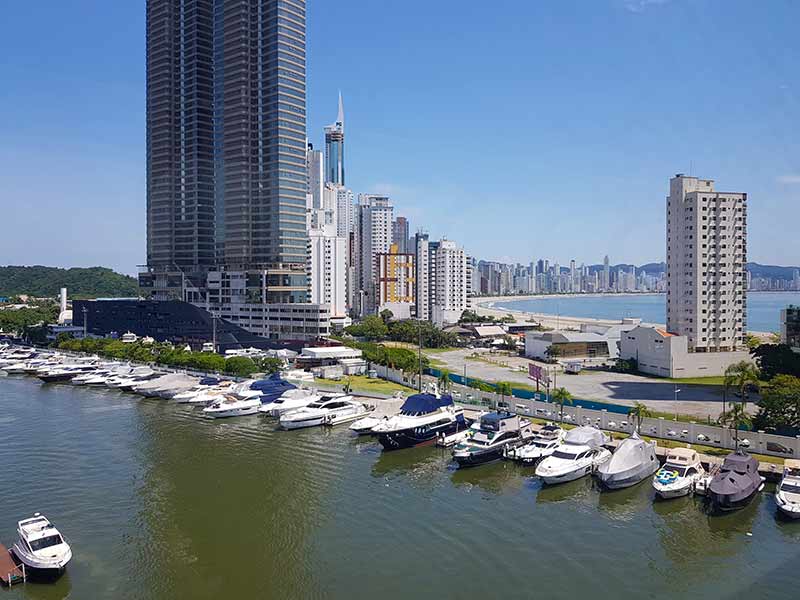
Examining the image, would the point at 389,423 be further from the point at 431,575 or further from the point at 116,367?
the point at 116,367

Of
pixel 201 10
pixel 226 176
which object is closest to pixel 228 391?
pixel 226 176

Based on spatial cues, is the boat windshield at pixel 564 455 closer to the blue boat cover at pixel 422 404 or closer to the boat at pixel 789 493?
the boat at pixel 789 493

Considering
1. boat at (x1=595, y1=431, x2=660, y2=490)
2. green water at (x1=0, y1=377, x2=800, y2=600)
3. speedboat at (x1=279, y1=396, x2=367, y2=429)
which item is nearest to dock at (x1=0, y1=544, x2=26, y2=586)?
green water at (x1=0, y1=377, x2=800, y2=600)

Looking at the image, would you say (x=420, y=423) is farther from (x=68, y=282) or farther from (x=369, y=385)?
(x=68, y=282)

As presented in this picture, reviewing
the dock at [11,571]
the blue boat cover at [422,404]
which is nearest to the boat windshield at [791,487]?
the blue boat cover at [422,404]

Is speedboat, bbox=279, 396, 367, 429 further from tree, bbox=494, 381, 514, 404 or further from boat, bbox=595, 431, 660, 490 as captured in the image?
boat, bbox=595, 431, 660, 490

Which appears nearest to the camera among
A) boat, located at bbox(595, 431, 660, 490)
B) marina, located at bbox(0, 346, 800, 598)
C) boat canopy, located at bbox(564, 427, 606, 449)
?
marina, located at bbox(0, 346, 800, 598)

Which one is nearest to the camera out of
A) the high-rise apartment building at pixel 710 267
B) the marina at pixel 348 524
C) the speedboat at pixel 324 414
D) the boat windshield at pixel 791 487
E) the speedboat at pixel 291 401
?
the marina at pixel 348 524
